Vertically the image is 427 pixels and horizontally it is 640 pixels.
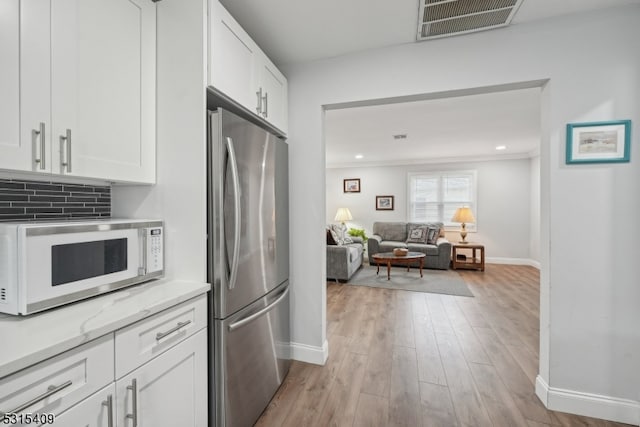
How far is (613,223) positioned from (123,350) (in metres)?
2.56

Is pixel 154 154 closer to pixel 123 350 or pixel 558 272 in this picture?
pixel 123 350

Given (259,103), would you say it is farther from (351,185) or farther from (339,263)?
(351,185)

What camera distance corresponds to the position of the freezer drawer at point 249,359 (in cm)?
136

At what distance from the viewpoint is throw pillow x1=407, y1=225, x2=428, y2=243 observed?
622cm

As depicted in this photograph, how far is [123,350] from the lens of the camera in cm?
95

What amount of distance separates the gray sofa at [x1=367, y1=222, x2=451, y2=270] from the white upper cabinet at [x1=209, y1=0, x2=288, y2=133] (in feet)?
15.0

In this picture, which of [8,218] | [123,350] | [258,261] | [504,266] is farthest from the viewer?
[504,266]

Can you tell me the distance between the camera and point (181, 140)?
1424mm

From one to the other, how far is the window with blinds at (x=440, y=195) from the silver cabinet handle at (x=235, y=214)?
20.0ft

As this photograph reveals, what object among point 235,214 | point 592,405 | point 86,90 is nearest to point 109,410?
point 235,214

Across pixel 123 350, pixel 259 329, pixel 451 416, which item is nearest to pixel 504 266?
pixel 451 416

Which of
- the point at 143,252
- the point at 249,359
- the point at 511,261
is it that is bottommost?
the point at 511,261

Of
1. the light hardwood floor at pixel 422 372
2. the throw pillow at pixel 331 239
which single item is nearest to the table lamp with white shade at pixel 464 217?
the light hardwood floor at pixel 422 372

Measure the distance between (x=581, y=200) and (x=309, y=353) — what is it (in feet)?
7.06
